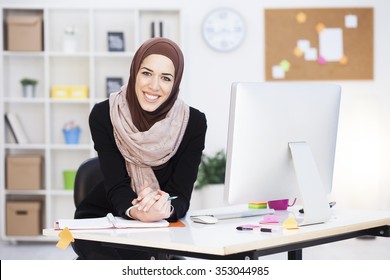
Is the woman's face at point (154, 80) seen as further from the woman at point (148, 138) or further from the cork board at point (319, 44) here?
the cork board at point (319, 44)

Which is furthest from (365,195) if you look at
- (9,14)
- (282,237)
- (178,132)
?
(282,237)

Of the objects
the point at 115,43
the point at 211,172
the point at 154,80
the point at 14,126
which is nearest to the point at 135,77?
the point at 154,80

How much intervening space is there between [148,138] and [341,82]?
11.7ft

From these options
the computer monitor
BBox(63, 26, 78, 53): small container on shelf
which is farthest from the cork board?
the computer monitor

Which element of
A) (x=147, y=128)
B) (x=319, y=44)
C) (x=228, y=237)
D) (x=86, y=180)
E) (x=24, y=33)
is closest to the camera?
(x=228, y=237)

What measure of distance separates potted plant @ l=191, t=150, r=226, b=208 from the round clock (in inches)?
35.4

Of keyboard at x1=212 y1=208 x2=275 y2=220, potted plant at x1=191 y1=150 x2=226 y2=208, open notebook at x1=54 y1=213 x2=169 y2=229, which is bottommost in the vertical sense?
potted plant at x1=191 y1=150 x2=226 y2=208

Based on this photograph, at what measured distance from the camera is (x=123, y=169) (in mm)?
2201

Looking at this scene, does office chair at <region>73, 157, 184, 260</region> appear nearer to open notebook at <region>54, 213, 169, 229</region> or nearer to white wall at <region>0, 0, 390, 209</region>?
open notebook at <region>54, 213, 169, 229</region>

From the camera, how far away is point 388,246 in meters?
4.82

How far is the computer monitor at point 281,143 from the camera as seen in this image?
1.90m

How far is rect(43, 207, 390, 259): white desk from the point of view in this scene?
1.63 m

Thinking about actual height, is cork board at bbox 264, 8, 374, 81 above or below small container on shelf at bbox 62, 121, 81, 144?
above

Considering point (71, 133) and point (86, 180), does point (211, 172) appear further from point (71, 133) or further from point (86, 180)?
point (86, 180)
